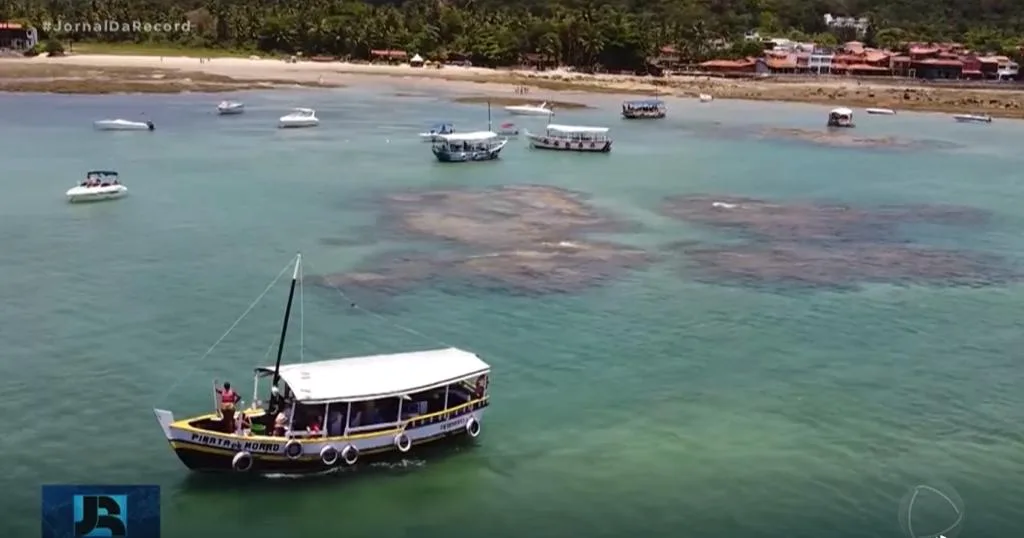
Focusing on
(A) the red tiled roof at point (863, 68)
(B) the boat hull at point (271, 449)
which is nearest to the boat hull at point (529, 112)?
(B) the boat hull at point (271, 449)

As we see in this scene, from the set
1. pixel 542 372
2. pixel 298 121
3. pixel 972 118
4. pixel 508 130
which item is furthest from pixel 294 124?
pixel 972 118

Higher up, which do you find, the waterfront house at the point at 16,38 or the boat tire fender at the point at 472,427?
the waterfront house at the point at 16,38

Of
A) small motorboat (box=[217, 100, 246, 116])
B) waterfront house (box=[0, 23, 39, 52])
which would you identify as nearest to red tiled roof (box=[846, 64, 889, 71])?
small motorboat (box=[217, 100, 246, 116])

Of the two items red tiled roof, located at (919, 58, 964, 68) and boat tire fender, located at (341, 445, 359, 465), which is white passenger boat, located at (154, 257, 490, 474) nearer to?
boat tire fender, located at (341, 445, 359, 465)

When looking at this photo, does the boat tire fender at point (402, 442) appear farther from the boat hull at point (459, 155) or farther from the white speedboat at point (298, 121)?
the white speedboat at point (298, 121)

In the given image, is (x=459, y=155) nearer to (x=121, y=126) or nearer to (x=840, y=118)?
(x=121, y=126)
